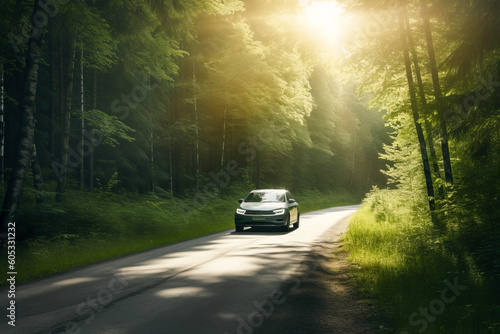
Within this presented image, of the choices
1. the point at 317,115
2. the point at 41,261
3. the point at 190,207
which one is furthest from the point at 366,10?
the point at 317,115

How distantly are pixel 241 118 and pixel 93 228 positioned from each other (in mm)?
16128

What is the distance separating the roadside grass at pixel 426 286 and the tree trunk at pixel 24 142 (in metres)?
8.85

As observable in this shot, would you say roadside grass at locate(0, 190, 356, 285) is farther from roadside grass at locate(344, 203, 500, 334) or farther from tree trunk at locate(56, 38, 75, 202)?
roadside grass at locate(344, 203, 500, 334)

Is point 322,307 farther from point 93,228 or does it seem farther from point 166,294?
point 93,228

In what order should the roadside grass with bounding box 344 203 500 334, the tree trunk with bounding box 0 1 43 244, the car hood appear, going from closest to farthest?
the roadside grass with bounding box 344 203 500 334 → the tree trunk with bounding box 0 1 43 244 → the car hood

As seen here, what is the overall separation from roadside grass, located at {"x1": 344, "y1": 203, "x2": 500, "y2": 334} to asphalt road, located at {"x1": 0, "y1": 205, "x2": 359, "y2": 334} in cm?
143

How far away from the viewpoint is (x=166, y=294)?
6492 mm

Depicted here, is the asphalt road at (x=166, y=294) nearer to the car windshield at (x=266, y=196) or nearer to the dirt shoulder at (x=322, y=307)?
the dirt shoulder at (x=322, y=307)

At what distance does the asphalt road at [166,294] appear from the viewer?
503cm

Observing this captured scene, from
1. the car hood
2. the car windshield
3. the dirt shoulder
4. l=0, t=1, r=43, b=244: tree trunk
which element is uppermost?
l=0, t=1, r=43, b=244: tree trunk

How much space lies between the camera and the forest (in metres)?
7.87

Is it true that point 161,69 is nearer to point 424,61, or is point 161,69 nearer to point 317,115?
point 424,61

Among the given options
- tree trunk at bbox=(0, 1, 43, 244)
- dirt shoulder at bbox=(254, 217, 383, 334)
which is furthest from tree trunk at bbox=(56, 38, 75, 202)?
dirt shoulder at bbox=(254, 217, 383, 334)

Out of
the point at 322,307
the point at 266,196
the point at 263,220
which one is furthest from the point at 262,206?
the point at 322,307
